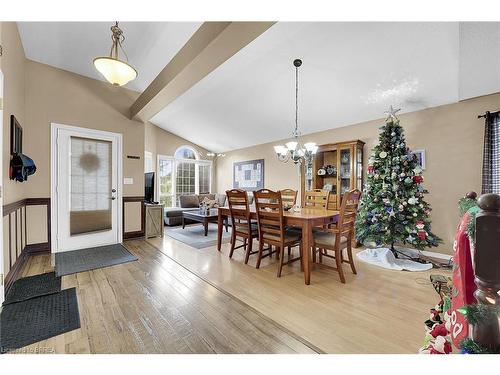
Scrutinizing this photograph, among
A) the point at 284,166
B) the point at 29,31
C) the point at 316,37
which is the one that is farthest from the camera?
the point at 284,166

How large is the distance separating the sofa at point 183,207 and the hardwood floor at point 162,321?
120 inches

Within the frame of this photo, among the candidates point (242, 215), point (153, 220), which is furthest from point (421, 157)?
point (153, 220)

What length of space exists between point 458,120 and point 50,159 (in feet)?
20.0

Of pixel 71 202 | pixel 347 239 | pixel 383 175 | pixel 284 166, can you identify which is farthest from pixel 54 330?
pixel 284 166

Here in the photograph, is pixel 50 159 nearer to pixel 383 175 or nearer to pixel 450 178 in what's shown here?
pixel 383 175

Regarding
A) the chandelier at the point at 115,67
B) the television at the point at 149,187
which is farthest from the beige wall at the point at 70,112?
the chandelier at the point at 115,67

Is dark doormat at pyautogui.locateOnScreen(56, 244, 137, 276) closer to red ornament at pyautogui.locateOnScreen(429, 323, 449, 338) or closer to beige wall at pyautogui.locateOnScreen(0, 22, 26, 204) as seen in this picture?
beige wall at pyautogui.locateOnScreen(0, 22, 26, 204)

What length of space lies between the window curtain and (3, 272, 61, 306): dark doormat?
5.12 metres

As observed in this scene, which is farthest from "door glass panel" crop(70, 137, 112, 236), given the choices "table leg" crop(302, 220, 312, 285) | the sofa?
"table leg" crop(302, 220, 312, 285)

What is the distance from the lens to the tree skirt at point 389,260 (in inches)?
112

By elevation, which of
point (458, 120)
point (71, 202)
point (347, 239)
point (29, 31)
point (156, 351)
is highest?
point (29, 31)

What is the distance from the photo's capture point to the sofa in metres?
5.65

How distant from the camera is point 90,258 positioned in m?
3.16

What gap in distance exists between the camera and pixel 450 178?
319 cm
